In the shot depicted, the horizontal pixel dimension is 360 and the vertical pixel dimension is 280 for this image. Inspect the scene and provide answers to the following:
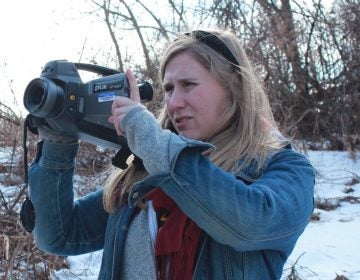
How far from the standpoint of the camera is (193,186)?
109cm

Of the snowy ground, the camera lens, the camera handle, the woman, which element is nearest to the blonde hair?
the woman

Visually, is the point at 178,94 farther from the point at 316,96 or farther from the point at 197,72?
the point at 316,96

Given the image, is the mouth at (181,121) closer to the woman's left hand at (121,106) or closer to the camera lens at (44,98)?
the woman's left hand at (121,106)

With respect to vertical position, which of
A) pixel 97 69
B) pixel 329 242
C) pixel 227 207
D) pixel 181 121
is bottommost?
pixel 329 242

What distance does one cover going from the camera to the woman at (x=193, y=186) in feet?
3.65

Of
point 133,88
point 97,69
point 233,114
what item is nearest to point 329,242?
point 233,114

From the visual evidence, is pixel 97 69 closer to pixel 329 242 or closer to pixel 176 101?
pixel 176 101

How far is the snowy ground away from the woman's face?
1985mm

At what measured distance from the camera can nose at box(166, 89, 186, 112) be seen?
1413mm

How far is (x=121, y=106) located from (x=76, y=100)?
6.7 inches

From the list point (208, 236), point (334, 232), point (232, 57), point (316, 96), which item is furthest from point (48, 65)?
point (316, 96)

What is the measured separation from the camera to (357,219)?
167 inches

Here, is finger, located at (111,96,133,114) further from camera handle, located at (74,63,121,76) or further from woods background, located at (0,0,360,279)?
woods background, located at (0,0,360,279)

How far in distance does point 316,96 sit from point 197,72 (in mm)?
5357
